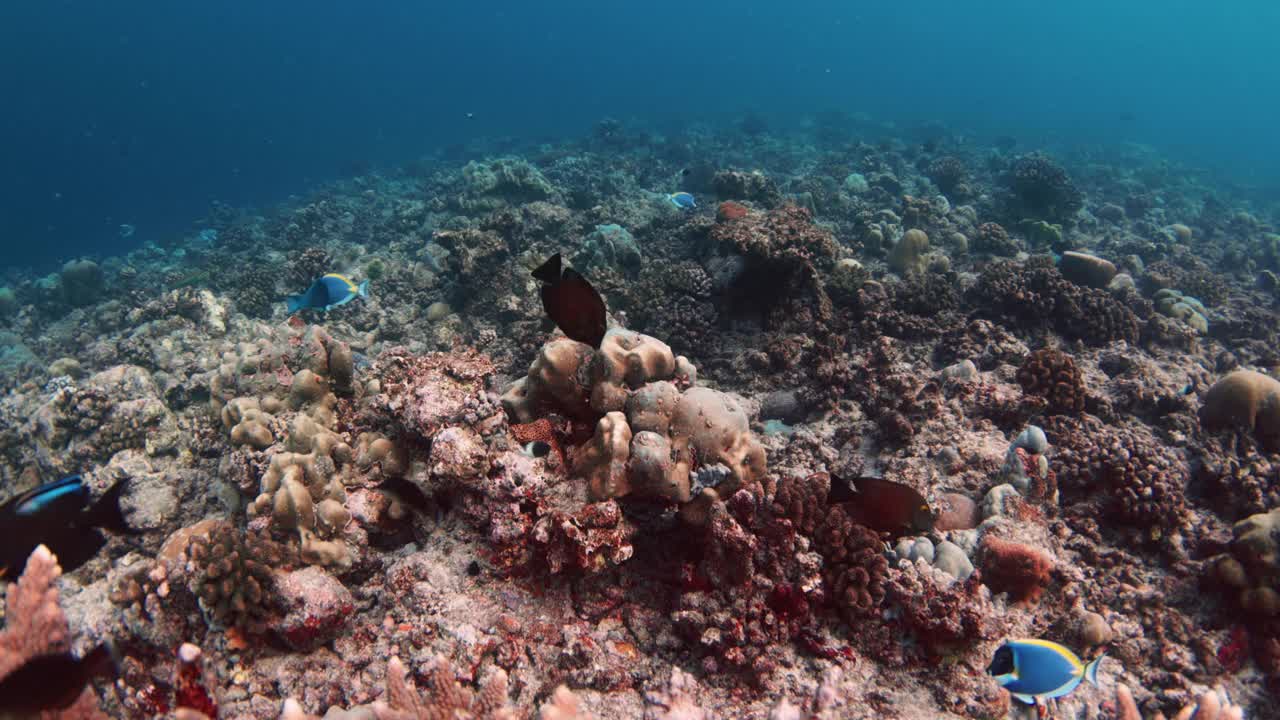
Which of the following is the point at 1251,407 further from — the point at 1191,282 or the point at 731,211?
the point at 1191,282

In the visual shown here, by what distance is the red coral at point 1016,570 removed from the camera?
150 inches

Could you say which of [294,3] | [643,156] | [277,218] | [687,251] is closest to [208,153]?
[294,3]

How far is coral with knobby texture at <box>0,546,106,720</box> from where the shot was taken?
2.30 m

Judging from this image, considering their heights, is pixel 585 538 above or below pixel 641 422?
below

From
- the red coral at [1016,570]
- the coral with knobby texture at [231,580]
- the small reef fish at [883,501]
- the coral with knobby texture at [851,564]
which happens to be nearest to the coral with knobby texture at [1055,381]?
the red coral at [1016,570]

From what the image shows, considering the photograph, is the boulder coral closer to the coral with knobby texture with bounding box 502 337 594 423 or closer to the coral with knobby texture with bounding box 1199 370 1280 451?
the coral with knobby texture with bounding box 502 337 594 423

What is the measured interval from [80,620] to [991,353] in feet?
30.0

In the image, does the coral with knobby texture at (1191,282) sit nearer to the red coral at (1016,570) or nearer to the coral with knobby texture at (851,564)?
the red coral at (1016,570)

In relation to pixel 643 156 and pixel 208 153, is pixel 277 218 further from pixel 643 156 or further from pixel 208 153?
pixel 208 153

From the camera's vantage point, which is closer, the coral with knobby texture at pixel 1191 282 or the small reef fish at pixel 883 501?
the small reef fish at pixel 883 501

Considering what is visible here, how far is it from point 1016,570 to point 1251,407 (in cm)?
457

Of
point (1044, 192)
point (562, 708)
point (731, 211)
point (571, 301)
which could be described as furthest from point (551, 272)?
point (1044, 192)

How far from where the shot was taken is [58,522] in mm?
2678

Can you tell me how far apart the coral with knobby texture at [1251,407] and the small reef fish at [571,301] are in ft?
25.1
